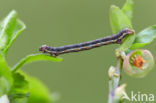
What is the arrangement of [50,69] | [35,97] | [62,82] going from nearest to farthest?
[35,97], [62,82], [50,69]

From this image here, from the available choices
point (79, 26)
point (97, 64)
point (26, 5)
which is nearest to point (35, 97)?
point (97, 64)

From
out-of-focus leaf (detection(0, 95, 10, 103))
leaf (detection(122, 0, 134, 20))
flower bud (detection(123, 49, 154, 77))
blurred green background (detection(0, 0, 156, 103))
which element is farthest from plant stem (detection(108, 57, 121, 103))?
blurred green background (detection(0, 0, 156, 103))

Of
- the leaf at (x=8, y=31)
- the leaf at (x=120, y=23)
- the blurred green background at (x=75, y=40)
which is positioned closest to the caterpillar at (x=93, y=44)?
the leaf at (x=120, y=23)

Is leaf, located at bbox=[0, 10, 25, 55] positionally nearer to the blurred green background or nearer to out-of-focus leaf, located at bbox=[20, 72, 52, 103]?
out-of-focus leaf, located at bbox=[20, 72, 52, 103]

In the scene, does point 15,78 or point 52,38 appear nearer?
point 15,78

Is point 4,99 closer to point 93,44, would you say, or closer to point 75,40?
point 93,44

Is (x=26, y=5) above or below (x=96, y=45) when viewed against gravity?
above

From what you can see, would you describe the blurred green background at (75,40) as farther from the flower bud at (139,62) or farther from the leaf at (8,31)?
the flower bud at (139,62)

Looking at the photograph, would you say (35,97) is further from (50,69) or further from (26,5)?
(26,5)
